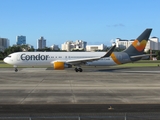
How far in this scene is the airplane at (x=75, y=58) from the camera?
38531 millimetres

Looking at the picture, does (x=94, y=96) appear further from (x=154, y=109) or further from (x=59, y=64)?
(x=59, y=64)

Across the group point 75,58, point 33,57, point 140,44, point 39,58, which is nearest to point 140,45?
point 140,44

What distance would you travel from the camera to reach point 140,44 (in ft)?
138

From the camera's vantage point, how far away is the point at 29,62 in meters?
39.2

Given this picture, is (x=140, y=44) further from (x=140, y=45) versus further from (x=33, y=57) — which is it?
(x=33, y=57)

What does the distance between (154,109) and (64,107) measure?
4.84 metres

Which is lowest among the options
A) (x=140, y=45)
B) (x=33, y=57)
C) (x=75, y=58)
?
(x=75, y=58)

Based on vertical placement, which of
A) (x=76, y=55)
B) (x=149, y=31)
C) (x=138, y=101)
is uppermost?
(x=149, y=31)

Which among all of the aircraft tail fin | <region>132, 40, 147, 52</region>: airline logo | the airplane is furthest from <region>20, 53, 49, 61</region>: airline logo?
<region>132, 40, 147, 52</region>: airline logo

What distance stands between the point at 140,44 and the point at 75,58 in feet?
38.9

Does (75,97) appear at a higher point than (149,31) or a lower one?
lower

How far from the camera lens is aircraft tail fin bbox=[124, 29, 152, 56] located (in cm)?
4158

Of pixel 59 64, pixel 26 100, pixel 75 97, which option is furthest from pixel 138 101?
pixel 59 64

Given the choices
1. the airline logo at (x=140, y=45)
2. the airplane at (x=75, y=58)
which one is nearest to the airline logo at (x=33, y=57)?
the airplane at (x=75, y=58)
